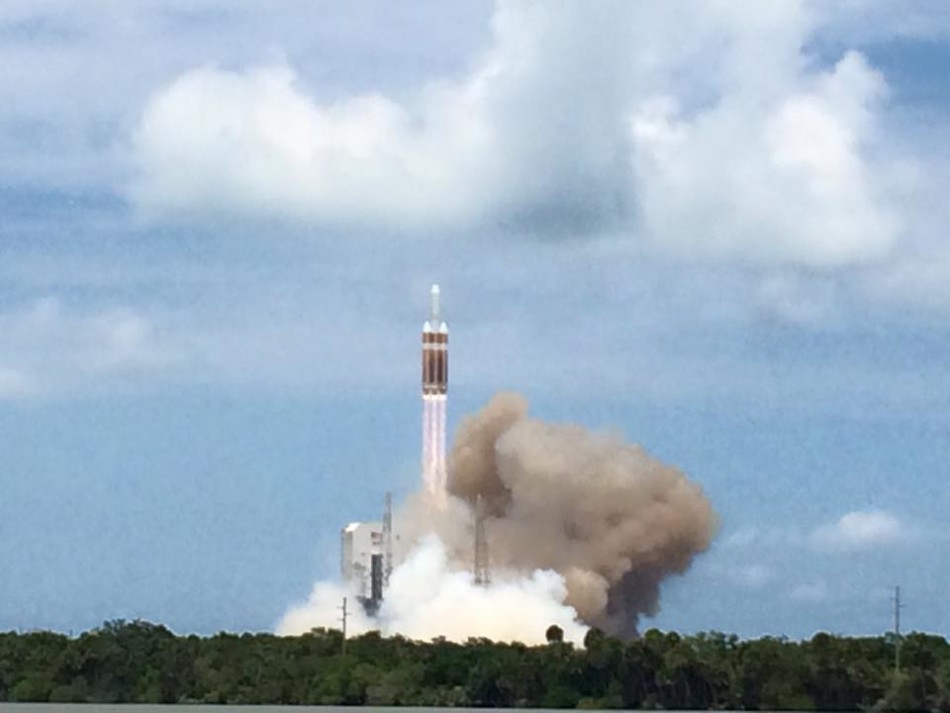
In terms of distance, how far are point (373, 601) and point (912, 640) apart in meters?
11.4

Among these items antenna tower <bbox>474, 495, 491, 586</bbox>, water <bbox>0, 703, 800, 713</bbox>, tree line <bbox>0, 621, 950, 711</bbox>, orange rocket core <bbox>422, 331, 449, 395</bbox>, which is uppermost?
orange rocket core <bbox>422, 331, 449, 395</bbox>

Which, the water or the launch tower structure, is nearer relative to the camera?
the water

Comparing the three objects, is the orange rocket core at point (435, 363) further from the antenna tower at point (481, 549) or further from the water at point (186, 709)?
the water at point (186, 709)

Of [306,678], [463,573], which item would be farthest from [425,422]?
[306,678]

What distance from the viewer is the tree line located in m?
7.07

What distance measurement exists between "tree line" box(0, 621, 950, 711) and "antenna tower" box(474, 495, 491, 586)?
37.3ft

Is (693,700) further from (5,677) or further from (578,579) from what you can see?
(578,579)

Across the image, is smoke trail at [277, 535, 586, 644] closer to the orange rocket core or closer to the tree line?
the orange rocket core

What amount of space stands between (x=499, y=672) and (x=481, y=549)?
11.8 metres

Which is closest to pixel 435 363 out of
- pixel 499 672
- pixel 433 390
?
pixel 433 390

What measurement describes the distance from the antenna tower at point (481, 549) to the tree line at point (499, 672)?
448 inches

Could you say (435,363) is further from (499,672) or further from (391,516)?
(499,672)

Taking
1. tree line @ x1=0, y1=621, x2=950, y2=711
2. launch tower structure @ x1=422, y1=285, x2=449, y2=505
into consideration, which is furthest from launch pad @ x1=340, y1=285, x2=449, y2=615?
tree line @ x1=0, y1=621, x2=950, y2=711

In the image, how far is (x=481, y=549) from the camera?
18.9m
